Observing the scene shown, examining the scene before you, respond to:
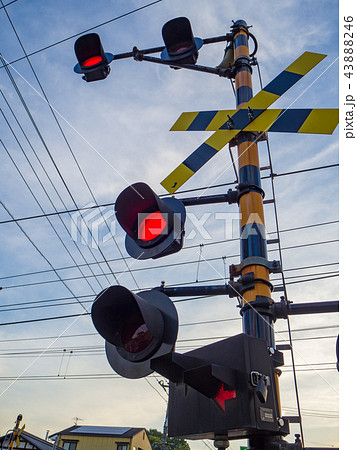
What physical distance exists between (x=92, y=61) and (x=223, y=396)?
4303 mm

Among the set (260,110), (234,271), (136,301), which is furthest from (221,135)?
(136,301)

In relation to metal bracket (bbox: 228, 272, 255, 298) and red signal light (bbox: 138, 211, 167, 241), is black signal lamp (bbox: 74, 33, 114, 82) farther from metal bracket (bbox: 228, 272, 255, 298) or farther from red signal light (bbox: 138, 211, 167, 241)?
metal bracket (bbox: 228, 272, 255, 298)

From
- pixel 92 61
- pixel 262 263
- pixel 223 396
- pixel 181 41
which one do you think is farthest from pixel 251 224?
pixel 92 61

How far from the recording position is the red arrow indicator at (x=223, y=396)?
1.94 meters

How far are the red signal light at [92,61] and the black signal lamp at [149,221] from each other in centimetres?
244

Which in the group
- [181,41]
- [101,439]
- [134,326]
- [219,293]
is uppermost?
[101,439]

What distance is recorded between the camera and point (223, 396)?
197cm

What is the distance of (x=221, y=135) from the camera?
3414 millimetres

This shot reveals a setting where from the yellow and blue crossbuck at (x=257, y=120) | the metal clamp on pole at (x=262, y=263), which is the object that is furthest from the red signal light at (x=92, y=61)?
the metal clamp on pole at (x=262, y=263)

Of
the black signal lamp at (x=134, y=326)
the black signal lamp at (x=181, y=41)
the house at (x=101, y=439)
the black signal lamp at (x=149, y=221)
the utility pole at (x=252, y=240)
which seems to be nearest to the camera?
the black signal lamp at (x=134, y=326)

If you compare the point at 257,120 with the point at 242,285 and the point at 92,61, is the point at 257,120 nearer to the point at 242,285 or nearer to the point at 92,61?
the point at 242,285

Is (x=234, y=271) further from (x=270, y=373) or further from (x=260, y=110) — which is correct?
(x=260, y=110)

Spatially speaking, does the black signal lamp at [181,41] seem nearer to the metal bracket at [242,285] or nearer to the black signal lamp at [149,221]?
the black signal lamp at [149,221]

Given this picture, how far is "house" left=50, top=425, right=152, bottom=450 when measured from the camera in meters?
29.6
